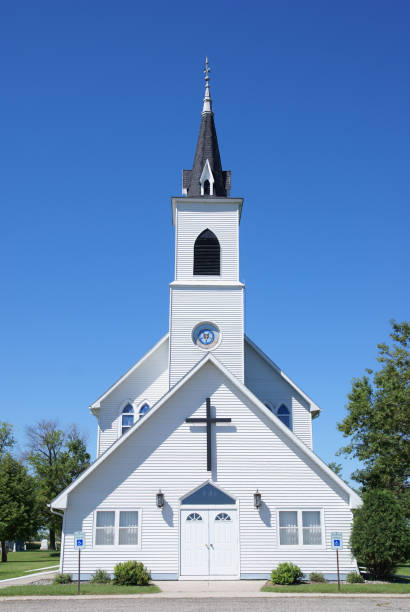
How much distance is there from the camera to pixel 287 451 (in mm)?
22375

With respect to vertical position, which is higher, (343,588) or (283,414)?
(283,414)

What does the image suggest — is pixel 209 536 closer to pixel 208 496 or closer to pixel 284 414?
pixel 208 496

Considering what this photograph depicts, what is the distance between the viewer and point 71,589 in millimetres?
19156

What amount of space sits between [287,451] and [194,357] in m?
7.26

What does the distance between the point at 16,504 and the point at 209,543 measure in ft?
85.1

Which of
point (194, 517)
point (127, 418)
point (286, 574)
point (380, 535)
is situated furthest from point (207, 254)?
point (286, 574)

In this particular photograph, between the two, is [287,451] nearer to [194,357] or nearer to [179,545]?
[179,545]

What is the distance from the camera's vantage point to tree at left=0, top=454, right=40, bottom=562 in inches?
1678

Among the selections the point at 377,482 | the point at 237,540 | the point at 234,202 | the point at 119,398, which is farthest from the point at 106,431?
the point at 377,482

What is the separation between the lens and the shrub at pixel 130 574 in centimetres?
2033

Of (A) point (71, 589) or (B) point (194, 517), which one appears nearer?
(A) point (71, 589)

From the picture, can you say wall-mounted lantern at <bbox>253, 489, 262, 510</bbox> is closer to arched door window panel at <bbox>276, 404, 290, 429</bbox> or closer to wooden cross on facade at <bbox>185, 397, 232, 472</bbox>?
wooden cross on facade at <bbox>185, 397, 232, 472</bbox>

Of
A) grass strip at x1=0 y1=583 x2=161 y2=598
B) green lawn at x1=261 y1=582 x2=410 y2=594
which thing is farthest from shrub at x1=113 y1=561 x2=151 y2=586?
green lawn at x1=261 y1=582 x2=410 y2=594

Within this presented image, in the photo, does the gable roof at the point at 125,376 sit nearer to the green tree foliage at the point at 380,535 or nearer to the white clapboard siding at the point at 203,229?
the white clapboard siding at the point at 203,229
